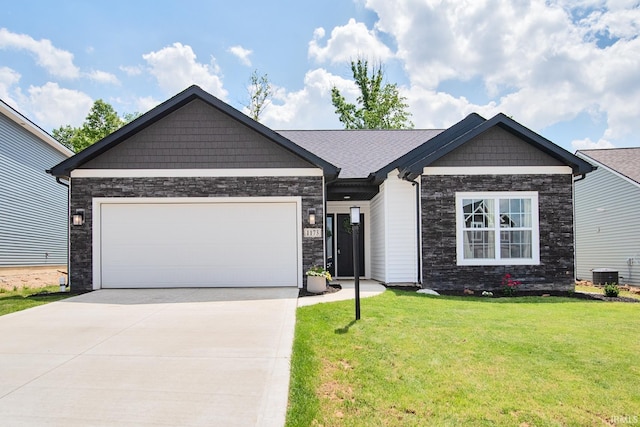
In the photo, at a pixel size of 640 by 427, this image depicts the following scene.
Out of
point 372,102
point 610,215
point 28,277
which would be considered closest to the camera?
point 28,277

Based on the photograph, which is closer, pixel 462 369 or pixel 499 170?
pixel 462 369

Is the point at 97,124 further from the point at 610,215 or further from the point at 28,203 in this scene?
the point at 610,215

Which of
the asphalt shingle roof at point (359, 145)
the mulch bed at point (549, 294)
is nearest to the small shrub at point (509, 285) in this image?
the mulch bed at point (549, 294)

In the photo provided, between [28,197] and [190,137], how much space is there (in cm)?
966

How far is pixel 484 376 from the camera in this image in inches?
189

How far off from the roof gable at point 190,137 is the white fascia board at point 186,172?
0.16m

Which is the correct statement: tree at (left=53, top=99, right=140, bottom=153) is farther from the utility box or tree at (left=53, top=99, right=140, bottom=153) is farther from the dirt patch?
the utility box

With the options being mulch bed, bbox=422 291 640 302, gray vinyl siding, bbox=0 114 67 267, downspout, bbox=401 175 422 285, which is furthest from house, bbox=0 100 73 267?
mulch bed, bbox=422 291 640 302

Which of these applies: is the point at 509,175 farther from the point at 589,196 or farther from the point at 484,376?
the point at 589,196

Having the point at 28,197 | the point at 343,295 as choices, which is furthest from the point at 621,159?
the point at 28,197

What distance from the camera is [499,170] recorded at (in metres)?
11.7

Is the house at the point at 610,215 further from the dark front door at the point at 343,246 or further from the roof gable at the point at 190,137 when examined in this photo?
the roof gable at the point at 190,137

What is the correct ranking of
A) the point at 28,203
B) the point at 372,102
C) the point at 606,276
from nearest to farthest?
1. the point at 606,276
2. the point at 28,203
3. the point at 372,102

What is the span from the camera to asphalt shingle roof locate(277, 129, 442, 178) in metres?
13.4
